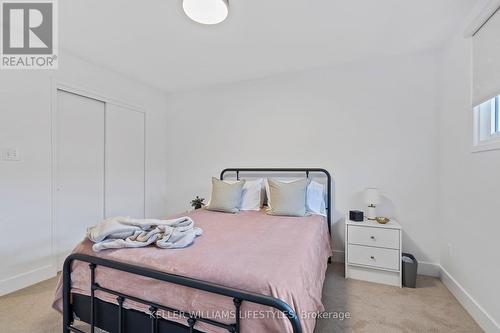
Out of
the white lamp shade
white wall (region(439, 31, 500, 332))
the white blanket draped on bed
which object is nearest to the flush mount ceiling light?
the white blanket draped on bed

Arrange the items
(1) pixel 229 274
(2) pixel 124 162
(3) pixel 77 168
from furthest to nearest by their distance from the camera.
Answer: (2) pixel 124 162
(3) pixel 77 168
(1) pixel 229 274

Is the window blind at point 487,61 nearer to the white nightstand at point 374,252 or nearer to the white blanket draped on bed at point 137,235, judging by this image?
the white nightstand at point 374,252

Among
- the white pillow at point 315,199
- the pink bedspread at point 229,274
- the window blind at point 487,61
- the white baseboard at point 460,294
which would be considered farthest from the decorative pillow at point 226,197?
the window blind at point 487,61

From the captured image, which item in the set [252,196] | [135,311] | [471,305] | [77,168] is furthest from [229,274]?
[77,168]

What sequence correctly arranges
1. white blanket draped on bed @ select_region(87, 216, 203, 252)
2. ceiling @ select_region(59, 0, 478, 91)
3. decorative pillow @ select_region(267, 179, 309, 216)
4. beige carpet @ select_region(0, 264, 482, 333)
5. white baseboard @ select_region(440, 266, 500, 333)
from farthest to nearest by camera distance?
decorative pillow @ select_region(267, 179, 309, 216) < ceiling @ select_region(59, 0, 478, 91) < beige carpet @ select_region(0, 264, 482, 333) < white baseboard @ select_region(440, 266, 500, 333) < white blanket draped on bed @ select_region(87, 216, 203, 252)

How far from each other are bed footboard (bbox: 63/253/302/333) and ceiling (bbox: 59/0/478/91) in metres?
1.93

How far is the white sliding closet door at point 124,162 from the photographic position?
3.27 meters

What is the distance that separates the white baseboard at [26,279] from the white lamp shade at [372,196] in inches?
138

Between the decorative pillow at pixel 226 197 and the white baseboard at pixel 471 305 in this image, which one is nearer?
the white baseboard at pixel 471 305

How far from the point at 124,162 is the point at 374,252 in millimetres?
3392

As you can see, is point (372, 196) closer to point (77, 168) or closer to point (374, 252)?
point (374, 252)

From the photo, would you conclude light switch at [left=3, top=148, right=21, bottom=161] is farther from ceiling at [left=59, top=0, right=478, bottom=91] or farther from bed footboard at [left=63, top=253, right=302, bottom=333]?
bed footboard at [left=63, top=253, right=302, bottom=333]

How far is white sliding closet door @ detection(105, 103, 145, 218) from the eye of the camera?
3271 millimetres

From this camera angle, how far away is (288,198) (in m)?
2.61
